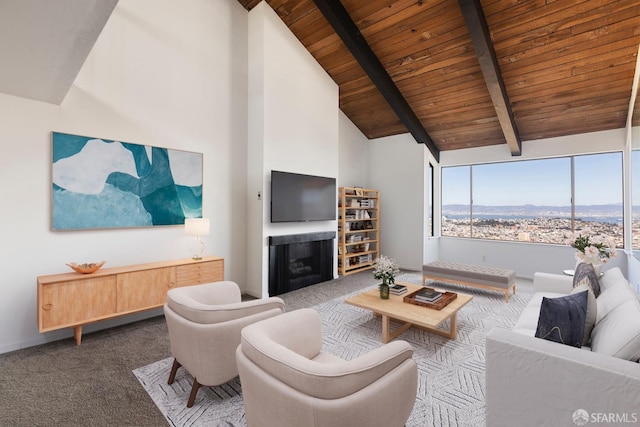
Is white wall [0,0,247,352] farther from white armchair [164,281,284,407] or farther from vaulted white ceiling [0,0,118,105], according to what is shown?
white armchair [164,281,284,407]

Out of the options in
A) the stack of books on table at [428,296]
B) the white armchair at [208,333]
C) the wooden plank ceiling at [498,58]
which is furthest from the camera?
the wooden plank ceiling at [498,58]

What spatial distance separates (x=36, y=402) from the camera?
199cm

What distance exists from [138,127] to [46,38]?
171 cm

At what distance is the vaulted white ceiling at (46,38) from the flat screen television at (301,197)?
2.55 meters

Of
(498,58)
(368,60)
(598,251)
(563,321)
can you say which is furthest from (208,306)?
(498,58)

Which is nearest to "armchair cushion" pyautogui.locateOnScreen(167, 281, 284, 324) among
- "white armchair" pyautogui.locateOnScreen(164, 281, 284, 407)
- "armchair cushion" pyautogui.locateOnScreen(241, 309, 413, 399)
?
"white armchair" pyautogui.locateOnScreen(164, 281, 284, 407)

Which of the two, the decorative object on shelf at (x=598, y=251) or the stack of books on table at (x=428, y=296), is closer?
the decorative object on shelf at (x=598, y=251)

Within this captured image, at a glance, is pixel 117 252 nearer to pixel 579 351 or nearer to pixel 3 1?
pixel 3 1

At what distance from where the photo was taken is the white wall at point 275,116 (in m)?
4.36

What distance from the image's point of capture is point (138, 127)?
3463 millimetres

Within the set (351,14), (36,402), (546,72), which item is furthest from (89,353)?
(546,72)

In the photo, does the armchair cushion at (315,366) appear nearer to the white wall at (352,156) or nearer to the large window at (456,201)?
the white wall at (352,156)

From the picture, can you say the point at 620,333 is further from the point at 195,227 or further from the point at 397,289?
the point at 195,227

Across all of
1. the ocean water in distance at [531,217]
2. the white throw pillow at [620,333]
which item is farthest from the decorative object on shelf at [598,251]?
the ocean water in distance at [531,217]
